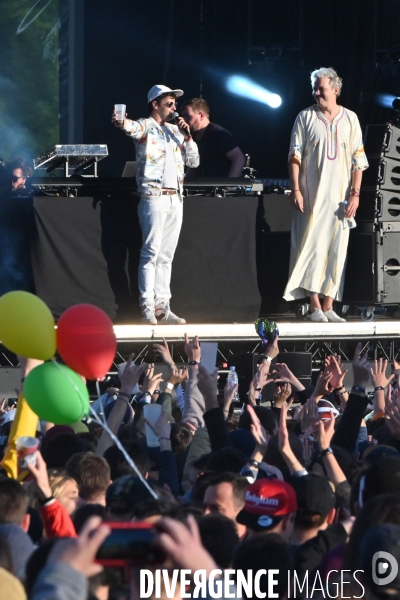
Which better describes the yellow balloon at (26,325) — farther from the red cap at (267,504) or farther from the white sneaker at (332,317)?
the white sneaker at (332,317)

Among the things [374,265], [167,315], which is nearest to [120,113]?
[167,315]

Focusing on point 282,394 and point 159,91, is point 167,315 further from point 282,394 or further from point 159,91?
point 282,394

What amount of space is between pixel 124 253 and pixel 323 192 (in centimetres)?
165

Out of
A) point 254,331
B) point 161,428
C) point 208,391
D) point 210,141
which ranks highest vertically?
point 210,141

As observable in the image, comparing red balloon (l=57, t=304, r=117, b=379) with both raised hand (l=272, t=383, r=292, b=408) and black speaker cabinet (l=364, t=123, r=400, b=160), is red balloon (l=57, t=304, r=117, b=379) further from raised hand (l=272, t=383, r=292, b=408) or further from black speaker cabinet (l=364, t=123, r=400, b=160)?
black speaker cabinet (l=364, t=123, r=400, b=160)

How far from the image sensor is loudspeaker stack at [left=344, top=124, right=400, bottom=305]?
8.63 m

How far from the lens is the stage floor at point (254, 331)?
7.93 meters

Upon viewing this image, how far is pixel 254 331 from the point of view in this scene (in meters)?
8.30

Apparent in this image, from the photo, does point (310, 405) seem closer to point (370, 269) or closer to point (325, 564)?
point (325, 564)

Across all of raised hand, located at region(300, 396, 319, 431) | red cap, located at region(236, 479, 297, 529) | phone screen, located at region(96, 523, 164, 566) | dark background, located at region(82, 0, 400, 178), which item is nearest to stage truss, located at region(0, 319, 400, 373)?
raised hand, located at region(300, 396, 319, 431)

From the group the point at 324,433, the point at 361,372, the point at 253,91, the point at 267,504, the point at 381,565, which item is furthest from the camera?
the point at 253,91

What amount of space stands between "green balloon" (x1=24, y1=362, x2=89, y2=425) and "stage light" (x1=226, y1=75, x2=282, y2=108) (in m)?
8.73

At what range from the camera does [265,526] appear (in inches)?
126

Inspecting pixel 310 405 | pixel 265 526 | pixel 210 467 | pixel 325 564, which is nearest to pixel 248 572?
pixel 325 564
